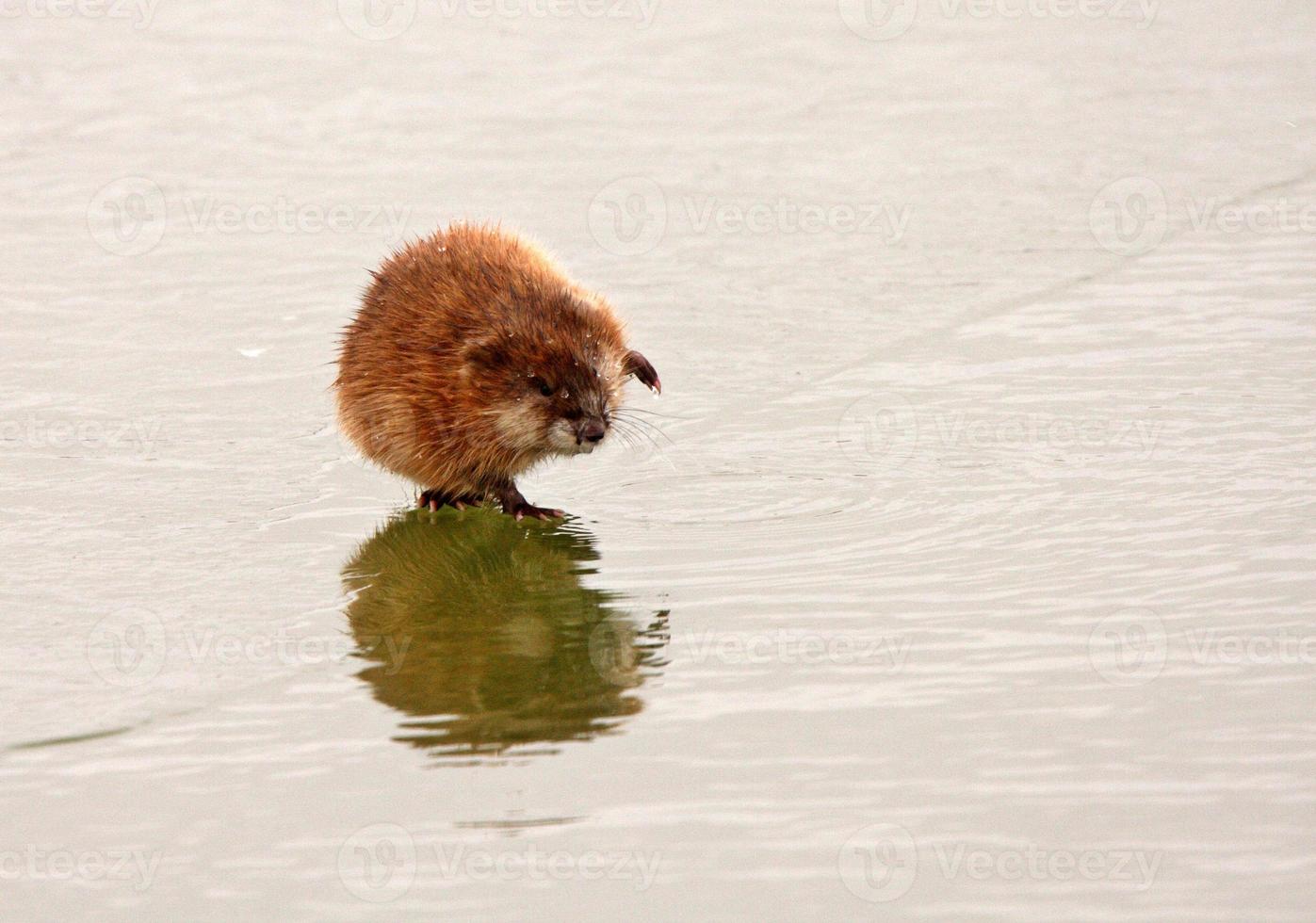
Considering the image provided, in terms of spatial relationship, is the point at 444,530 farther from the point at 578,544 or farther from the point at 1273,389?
the point at 1273,389

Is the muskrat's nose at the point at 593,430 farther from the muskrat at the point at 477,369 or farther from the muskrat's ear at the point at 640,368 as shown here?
the muskrat's ear at the point at 640,368

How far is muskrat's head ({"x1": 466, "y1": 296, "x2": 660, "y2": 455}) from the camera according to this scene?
287 inches

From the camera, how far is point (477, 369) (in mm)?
7367


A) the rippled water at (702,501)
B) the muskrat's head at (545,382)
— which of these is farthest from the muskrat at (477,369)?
the rippled water at (702,501)

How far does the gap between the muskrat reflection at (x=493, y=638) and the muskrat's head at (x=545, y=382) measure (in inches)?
14.9

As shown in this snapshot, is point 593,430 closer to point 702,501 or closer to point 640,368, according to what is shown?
point 702,501

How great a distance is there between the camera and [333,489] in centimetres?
780

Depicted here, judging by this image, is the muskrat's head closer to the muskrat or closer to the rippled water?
the muskrat

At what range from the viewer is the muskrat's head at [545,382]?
23.9 feet

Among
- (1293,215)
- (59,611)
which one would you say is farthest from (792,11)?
(59,611)

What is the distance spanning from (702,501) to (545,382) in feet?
2.59

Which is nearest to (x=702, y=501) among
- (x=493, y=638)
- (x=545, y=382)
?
(x=545, y=382)

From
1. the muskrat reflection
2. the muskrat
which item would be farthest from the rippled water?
the muskrat

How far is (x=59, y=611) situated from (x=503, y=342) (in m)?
2.06
